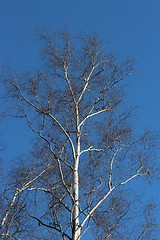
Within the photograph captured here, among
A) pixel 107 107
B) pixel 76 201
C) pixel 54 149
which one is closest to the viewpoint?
pixel 76 201

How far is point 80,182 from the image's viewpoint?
11773mm

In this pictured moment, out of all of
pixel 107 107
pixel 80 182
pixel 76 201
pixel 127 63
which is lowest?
pixel 76 201

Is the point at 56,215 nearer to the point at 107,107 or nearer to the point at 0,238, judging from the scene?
the point at 0,238

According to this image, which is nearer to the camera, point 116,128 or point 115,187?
point 115,187

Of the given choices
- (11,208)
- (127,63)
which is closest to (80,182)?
(11,208)

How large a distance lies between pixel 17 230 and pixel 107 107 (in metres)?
4.21

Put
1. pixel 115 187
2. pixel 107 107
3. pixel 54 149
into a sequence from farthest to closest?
pixel 107 107
pixel 54 149
pixel 115 187

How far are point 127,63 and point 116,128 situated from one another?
2240mm

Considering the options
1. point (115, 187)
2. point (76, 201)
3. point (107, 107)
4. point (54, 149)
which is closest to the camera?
point (76, 201)

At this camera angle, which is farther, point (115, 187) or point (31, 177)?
point (31, 177)

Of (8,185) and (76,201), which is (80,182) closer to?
(76,201)

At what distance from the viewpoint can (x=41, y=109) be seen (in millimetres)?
12820

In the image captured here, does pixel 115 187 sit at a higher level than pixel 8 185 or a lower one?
lower

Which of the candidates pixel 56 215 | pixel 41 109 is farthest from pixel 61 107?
pixel 56 215
